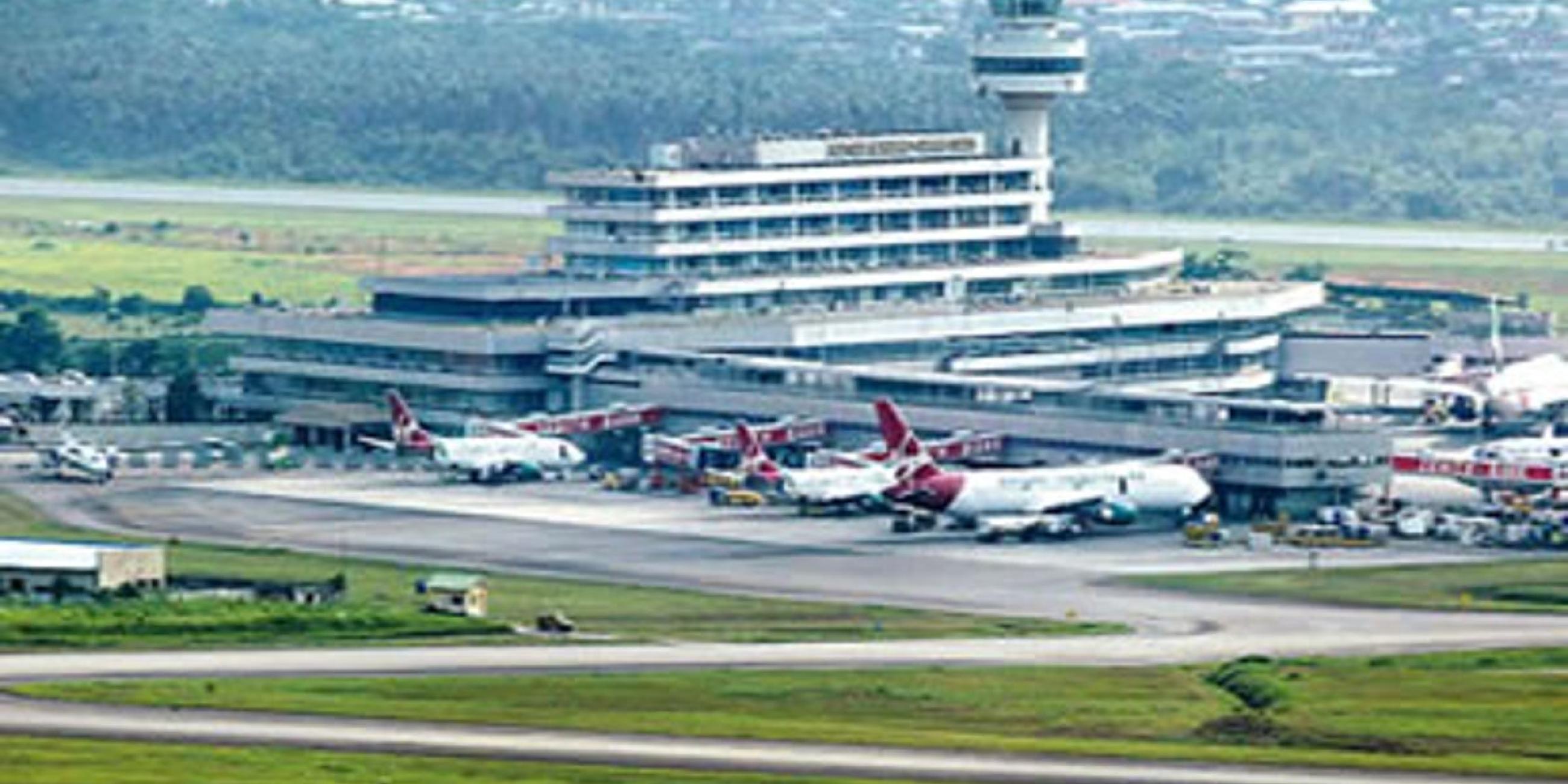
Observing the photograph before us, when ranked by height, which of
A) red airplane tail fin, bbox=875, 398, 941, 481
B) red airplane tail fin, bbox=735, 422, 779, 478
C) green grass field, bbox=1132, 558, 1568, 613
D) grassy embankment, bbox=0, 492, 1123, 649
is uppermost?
red airplane tail fin, bbox=875, 398, 941, 481

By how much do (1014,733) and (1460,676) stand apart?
601 inches

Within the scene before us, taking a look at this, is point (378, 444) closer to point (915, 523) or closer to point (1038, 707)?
point (915, 523)

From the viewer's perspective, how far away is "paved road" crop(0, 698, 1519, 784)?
113m

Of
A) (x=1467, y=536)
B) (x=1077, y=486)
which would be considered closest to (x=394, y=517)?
(x=1077, y=486)

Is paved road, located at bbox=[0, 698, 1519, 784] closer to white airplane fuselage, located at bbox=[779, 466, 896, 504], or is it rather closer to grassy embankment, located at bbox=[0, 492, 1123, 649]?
grassy embankment, located at bbox=[0, 492, 1123, 649]

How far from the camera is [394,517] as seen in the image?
170 meters

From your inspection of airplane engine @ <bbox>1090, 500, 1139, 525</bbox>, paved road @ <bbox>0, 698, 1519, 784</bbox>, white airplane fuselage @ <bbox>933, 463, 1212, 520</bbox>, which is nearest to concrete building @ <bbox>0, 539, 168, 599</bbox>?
paved road @ <bbox>0, 698, 1519, 784</bbox>

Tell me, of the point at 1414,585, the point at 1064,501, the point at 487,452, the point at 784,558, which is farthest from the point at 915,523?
the point at 1414,585

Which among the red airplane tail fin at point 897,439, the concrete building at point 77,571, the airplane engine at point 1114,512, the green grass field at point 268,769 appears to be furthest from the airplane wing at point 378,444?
the green grass field at point 268,769

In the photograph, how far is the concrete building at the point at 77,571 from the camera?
142 meters

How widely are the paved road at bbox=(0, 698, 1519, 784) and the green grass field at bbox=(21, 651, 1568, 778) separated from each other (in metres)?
1.20

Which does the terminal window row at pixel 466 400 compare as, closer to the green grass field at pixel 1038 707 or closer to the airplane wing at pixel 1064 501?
the airplane wing at pixel 1064 501

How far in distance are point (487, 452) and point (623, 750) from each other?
67150 mm

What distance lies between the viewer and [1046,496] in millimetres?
166500
